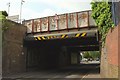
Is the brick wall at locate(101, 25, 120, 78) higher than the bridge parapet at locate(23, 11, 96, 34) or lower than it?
lower

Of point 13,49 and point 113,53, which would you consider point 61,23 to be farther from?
point 113,53

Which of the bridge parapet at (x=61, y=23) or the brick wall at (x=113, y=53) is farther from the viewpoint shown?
the bridge parapet at (x=61, y=23)

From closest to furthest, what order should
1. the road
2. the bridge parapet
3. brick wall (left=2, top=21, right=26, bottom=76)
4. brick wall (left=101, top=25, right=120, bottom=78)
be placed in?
brick wall (left=101, top=25, right=120, bottom=78), the road, the bridge parapet, brick wall (left=2, top=21, right=26, bottom=76)

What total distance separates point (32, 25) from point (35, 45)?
5.83m

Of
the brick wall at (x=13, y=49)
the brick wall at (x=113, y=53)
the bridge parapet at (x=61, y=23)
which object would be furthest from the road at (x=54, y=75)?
the brick wall at (x=113, y=53)

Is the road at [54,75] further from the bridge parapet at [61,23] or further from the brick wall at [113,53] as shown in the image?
the brick wall at [113,53]

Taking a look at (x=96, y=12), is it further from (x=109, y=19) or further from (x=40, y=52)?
(x=40, y=52)

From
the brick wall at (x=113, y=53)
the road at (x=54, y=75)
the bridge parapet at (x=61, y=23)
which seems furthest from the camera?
the bridge parapet at (x=61, y=23)

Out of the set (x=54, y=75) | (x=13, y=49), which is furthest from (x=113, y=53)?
(x=13, y=49)

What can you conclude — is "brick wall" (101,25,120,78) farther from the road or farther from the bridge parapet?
the bridge parapet

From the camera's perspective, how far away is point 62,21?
3156 cm

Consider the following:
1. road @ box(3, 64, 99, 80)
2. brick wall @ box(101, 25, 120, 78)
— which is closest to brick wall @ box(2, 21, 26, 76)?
road @ box(3, 64, 99, 80)

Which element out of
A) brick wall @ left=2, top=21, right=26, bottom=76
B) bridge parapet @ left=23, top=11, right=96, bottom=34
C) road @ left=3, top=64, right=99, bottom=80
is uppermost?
bridge parapet @ left=23, top=11, right=96, bottom=34

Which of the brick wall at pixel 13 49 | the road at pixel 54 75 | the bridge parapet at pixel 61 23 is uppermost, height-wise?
the bridge parapet at pixel 61 23
